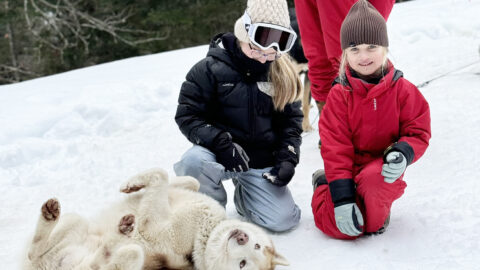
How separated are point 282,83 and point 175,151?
2341 mm

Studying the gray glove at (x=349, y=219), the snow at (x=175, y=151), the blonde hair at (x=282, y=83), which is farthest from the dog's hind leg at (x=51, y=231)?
the blonde hair at (x=282, y=83)

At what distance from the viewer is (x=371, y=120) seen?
2539 millimetres

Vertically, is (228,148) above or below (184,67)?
above

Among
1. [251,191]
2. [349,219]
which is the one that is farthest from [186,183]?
[349,219]

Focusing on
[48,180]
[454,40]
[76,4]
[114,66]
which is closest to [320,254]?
[48,180]

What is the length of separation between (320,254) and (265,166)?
88 cm

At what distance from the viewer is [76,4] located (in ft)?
45.1

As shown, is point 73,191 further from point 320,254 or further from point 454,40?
point 454,40

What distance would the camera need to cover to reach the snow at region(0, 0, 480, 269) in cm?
253

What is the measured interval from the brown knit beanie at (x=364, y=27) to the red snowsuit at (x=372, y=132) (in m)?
0.19

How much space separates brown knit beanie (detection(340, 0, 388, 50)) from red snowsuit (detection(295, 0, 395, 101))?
3.21 ft

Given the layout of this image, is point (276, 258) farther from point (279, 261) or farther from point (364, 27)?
point (364, 27)

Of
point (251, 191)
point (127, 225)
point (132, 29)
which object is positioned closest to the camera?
point (127, 225)

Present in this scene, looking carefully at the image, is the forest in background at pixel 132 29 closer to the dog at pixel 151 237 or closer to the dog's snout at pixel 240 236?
the dog at pixel 151 237
